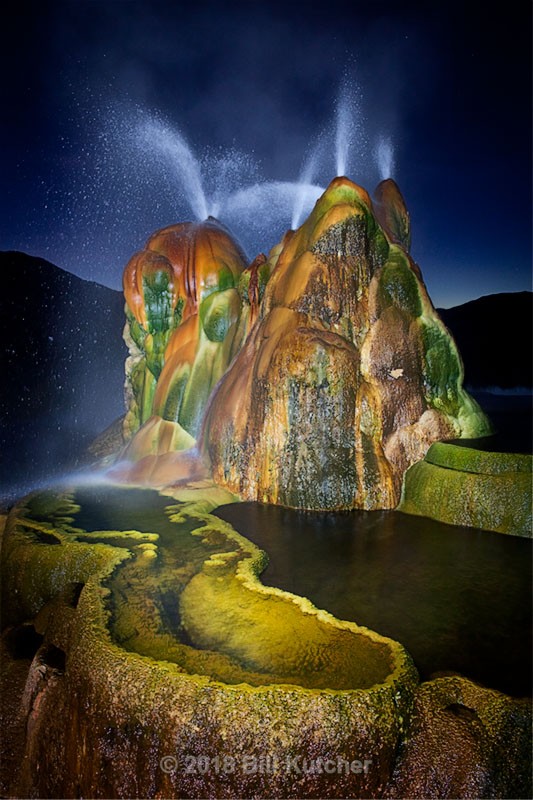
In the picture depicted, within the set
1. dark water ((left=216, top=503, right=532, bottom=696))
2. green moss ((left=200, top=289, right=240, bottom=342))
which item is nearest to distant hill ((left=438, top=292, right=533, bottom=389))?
green moss ((left=200, top=289, right=240, bottom=342))

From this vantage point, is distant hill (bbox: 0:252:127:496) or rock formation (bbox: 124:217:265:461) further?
distant hill (bbox: 0:252:127:496)

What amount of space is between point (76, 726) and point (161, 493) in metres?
5.50

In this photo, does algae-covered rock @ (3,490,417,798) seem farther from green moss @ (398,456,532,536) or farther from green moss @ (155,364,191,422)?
green moss @ (155,364,191,422)

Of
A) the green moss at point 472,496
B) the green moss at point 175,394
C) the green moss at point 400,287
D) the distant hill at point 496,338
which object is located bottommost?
the green moss at point 472,496

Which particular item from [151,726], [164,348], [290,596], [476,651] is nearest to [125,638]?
[151,726]

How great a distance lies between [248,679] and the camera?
3.32 metres

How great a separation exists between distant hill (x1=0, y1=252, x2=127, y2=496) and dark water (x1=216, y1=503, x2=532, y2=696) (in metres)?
20.9

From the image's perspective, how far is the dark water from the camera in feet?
13.0

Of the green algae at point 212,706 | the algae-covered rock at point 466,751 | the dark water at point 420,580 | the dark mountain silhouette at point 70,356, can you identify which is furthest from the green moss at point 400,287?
the dark mountain silhouette at point 70,356

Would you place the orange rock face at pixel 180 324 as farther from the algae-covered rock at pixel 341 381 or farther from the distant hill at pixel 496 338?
the distant hill at pixel 496 338

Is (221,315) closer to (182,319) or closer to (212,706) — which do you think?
(182,319)

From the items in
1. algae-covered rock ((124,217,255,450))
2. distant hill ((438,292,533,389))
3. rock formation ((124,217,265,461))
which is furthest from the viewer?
distant hill ((438,292,533,389))

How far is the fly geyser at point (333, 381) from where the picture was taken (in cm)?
840

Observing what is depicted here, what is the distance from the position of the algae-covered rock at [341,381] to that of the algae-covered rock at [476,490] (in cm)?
60
